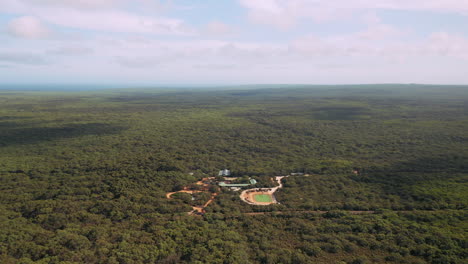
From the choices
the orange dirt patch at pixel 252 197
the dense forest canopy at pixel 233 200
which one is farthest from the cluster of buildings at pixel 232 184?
the orange dirt patch at pixel 252 197

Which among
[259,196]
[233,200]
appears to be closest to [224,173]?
[259,196]

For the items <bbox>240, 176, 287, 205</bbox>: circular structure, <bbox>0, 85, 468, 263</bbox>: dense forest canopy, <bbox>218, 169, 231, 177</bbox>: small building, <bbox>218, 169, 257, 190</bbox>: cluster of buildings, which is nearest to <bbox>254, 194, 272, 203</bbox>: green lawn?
<bbox>240, 176, 287, 205</bbox>: circular structure

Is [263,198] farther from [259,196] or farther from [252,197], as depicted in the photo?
[252,197]

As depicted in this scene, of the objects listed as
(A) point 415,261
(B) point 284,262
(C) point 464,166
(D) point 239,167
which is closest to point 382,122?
(C) point 464,166

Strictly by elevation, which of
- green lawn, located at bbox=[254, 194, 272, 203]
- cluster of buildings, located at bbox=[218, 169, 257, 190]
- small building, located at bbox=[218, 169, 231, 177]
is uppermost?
small building, located at bbox=[218, 169, 231, 177]

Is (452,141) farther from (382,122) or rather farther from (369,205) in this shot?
(369,205)

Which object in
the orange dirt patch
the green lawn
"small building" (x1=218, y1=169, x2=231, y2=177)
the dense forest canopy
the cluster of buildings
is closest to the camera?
the dense forest canopy

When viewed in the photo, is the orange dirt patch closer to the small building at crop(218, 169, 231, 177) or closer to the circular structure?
the circular structure

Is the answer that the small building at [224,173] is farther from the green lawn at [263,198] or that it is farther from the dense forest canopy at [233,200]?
the green lawn at [263,198]

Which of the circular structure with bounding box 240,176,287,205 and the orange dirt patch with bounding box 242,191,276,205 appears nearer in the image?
the orange dirt patch with bounding box 242,191,276,205
